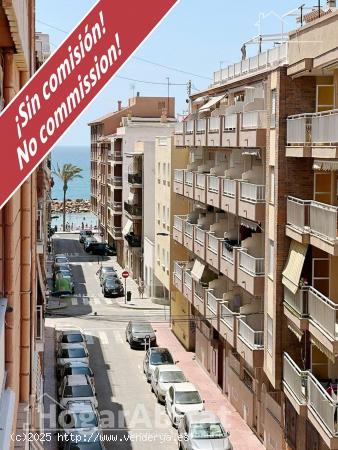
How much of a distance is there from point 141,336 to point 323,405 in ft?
73.1

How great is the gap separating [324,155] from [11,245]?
1141 cm

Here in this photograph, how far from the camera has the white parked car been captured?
23.2m

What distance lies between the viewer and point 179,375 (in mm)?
30969

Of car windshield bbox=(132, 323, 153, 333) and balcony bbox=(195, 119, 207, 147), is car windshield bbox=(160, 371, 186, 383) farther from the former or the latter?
balcony bbox=(195, 119, 207, 147)

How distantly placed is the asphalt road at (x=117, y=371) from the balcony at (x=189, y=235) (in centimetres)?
607

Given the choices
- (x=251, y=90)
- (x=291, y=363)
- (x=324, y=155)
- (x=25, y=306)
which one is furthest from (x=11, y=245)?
(x=251, y=90)

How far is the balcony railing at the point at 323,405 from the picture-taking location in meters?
17.0

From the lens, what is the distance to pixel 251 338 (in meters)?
24.5

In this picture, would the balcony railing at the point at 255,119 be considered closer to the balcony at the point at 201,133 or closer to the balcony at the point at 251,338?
the balcony at the point at 251,338

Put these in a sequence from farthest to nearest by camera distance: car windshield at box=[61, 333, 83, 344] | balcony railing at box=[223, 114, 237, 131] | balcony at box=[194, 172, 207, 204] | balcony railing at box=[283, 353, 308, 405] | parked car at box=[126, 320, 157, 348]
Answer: parked car at box=[126, 320, 157, 348] → car windshield at box=[61, 333, 83, 344] → balcony at box=[194, 172, 207, 204] → balcony railing at box=[223, 114, 237, 131] → balcony railing at box=[283, 353, 308, 405]

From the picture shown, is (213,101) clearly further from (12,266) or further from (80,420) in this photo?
(12,266)

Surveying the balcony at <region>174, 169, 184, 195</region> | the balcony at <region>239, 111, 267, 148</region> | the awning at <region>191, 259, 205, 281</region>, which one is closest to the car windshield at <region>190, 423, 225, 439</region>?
the balcony at <region>239, 111, 267, 148</region>

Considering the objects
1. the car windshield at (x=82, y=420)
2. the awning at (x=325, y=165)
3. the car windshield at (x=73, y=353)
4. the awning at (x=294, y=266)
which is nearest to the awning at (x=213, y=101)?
the awning at (x=325, y=165)

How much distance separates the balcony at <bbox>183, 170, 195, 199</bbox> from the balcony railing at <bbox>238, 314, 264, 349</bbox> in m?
9.58
